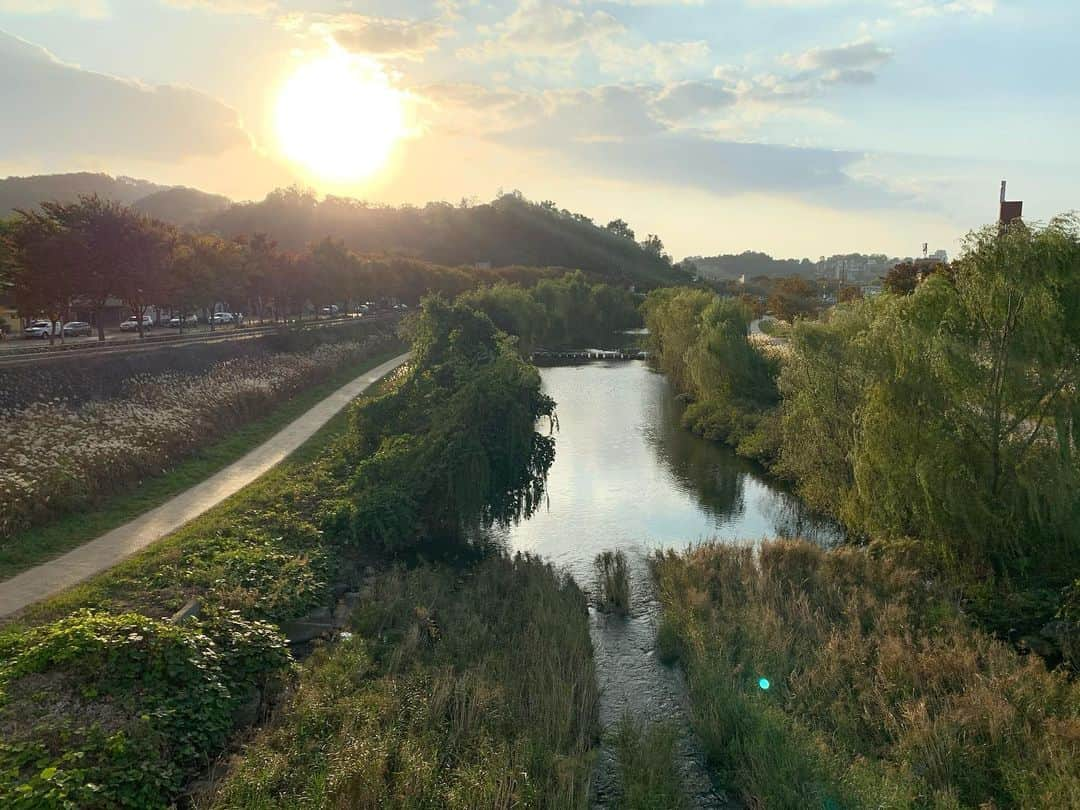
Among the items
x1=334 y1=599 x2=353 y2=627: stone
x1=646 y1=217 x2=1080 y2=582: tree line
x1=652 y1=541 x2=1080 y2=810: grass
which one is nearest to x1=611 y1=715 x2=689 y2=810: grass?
x1=652 y1=541 x2=1080 y2=810: grass

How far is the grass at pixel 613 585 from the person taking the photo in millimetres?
19047

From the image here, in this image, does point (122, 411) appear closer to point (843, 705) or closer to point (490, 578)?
point (490, 578)

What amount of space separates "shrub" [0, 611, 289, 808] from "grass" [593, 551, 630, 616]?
8321 mm

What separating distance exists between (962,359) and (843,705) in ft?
29.7

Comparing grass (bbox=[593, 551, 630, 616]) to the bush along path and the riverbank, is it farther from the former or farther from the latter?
the riverbank

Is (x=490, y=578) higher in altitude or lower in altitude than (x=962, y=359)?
lower

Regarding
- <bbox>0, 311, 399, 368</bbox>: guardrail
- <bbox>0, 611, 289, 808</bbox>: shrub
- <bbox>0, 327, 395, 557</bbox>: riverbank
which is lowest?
<bbox>0, 611, 289, 808</bbox>: shrub

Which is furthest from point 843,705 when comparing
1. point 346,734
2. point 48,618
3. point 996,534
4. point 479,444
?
point 48,618

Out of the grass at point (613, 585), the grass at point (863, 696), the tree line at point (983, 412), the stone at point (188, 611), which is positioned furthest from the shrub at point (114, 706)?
the tree line at point (983, 412)

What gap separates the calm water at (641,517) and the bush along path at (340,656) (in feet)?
3.66

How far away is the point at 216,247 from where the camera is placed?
60750 mm

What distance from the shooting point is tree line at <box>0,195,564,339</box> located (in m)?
39.3

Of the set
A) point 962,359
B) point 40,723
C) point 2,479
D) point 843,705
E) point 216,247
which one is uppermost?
point 216,247

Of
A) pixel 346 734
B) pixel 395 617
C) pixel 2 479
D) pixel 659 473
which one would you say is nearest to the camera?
pixel 346 734
